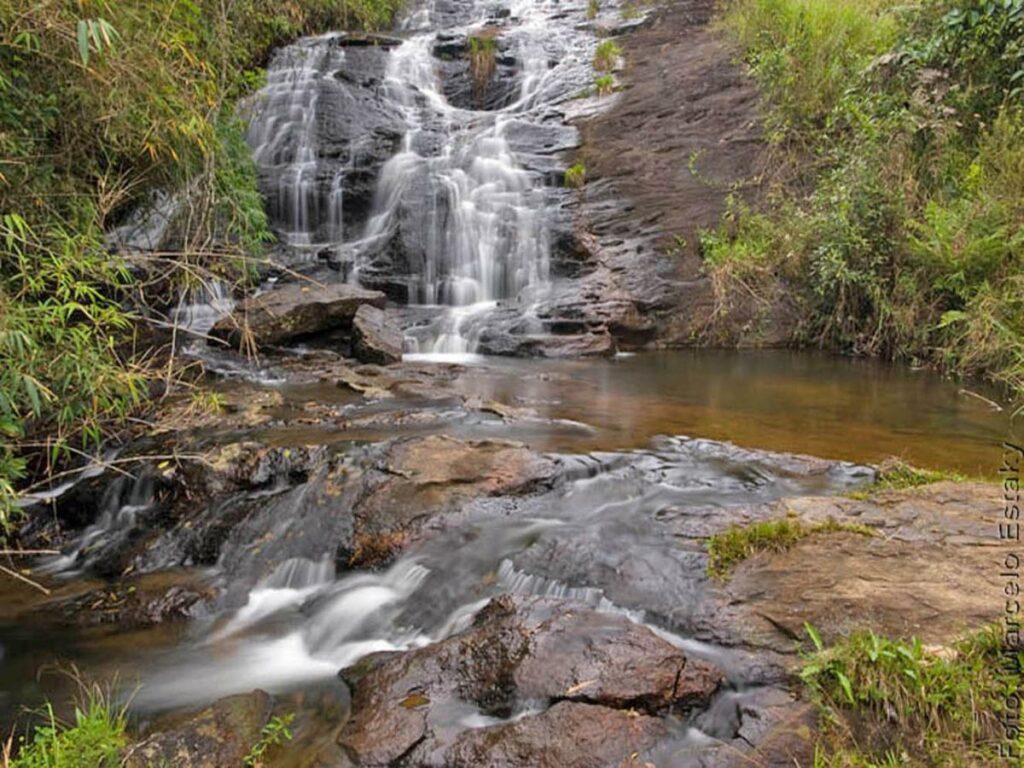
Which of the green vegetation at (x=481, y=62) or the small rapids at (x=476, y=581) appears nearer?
the small rapids at (x=476, y=581)

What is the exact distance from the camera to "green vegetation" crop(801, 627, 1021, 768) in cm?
207

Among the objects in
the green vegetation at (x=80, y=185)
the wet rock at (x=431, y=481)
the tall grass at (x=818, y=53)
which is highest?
the tall grass at (x=818, y=53)

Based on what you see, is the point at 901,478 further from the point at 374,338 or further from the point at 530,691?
the point at 374,338

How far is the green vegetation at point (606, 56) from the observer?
1464 cm

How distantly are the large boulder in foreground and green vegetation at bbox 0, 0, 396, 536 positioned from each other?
5.68ft

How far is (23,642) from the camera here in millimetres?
3393

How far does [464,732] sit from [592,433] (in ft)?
10.3

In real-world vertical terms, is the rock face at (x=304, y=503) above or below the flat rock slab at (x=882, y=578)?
below

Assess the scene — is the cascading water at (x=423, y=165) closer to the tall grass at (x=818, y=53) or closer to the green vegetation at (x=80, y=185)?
the tall grass at (x=818, y=53)

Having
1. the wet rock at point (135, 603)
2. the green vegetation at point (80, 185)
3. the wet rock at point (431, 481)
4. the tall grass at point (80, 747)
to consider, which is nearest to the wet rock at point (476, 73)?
the green vegetation at point (80, 185)

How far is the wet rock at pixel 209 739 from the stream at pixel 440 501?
0.20m

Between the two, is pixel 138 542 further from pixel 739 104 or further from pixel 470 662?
pixel 739 104

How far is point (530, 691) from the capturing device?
257 cm

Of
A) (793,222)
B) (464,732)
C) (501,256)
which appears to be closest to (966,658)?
(464,732)
